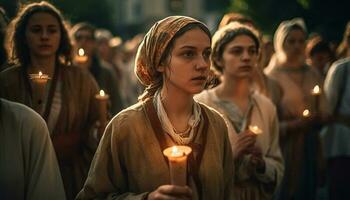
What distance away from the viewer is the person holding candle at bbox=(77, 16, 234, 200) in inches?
138

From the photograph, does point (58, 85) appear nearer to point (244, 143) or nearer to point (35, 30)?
point (35, 30)

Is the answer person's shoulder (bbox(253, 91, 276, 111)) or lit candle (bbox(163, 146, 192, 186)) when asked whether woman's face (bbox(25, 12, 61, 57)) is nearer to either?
person's shoulder (bbox(253, 91, 276, 111))

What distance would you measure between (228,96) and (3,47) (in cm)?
283

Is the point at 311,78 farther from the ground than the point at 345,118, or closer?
→ farther from the ground

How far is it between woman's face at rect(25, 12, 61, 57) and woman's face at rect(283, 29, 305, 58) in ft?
11.1

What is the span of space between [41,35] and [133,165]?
2.30 metres

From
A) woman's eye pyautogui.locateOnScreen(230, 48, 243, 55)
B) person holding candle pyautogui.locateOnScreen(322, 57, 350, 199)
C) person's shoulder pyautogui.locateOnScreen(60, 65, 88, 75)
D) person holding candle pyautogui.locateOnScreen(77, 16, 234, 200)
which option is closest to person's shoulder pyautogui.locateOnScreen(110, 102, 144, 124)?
person holding candle pyautogui.locateOnScreen(77, 16, 234, 200)

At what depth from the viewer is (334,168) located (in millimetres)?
7250

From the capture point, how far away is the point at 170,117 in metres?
3.74

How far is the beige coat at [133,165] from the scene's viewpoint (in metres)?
3.47

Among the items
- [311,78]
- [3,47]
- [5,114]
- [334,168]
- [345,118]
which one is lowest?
[334,168]

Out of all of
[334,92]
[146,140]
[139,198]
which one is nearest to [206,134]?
[146,140]

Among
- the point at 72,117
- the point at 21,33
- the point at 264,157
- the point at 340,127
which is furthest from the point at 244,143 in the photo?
the point at 340,127

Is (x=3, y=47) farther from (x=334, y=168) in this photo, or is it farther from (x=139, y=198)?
(x=334, y=168)
